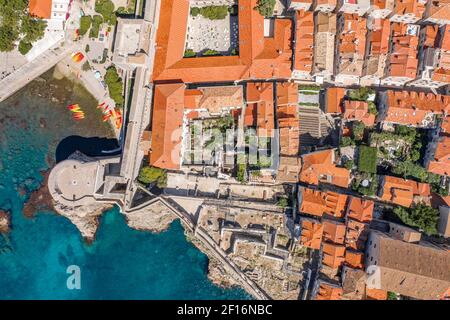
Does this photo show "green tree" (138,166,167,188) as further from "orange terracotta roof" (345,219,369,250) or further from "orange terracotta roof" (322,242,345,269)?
"orange terracotta roof" (345,219,369,250)

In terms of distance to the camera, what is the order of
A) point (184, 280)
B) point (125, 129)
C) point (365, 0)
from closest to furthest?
1. point (365, 0)
2. point (125, 129)
3. point (184, 280)

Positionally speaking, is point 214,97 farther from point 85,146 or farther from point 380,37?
point 380,37

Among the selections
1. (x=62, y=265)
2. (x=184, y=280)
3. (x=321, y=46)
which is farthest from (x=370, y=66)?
(x=62, y=265)

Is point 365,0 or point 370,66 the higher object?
point 365,0

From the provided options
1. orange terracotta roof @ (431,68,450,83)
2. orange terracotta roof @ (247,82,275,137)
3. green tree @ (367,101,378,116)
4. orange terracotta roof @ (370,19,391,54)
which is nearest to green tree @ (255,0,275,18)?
orange terracotta roof @ (247,82,275,137)

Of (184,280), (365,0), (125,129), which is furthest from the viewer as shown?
(184,280)

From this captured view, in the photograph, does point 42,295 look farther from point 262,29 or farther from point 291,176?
point 262,29
